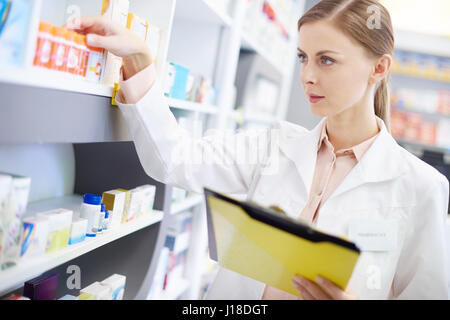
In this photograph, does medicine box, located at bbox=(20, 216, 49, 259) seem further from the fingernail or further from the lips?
the lips

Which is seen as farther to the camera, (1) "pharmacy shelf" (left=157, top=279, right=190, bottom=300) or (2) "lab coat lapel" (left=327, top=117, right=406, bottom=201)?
(1) "pharmacy shelf" (left=157, top=279, right=190, bottom=300)

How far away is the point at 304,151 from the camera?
1.45 metres

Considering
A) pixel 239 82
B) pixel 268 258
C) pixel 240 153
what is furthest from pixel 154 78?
pixel 239 82

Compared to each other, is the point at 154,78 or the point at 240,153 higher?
the point at 154,78

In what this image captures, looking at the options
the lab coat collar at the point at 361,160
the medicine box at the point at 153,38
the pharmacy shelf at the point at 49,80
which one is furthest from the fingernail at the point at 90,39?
the lab coat collar at the point at 361,160

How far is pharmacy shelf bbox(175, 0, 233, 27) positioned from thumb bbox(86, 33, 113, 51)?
34.9 inches

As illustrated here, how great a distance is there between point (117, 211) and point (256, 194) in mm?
524

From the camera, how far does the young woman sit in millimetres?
1268

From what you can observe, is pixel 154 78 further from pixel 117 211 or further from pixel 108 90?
pixel 117 211

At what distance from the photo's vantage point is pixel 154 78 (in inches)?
53.3

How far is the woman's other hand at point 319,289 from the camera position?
105cm

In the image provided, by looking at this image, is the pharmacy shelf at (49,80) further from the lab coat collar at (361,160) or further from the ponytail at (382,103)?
the ponytail at (382,103)

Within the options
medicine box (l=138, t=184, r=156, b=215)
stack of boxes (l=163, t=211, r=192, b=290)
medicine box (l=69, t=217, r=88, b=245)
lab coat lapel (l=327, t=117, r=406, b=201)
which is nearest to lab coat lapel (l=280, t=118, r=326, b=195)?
lab coat lapel (l=327, t=117, r=406, b=201)

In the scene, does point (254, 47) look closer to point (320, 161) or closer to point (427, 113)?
point (320, 161)
